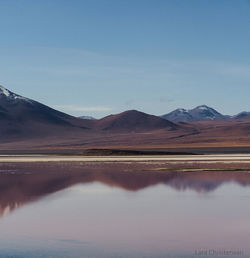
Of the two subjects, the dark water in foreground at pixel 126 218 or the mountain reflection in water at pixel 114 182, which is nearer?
the dark water in foreground at pixel 126 218

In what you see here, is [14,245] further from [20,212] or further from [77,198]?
[77,198]

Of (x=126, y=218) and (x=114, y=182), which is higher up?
(x=114, y=182)

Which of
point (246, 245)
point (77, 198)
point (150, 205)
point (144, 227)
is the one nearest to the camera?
point (246, 245)

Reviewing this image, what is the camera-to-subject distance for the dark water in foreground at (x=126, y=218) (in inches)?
594

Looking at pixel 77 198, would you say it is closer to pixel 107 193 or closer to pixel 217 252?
pixel 107 193

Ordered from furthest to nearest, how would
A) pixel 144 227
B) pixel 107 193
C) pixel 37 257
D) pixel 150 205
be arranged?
1. pixel 107 193
2. pixel 150 205
3. pixel 144 227
4. pixel 37 257

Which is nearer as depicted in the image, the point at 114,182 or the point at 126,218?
the point at 126,218

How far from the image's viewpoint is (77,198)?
26.9m

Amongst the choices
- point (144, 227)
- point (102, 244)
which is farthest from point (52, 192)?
point (102, 244)

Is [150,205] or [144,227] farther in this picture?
[150,205]

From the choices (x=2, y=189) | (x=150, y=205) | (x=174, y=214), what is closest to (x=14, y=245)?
(x=174, y=214)

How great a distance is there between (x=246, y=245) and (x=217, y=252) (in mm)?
1282

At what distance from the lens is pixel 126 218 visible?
2042 centimetres

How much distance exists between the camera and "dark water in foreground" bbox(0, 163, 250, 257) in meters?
15.1
